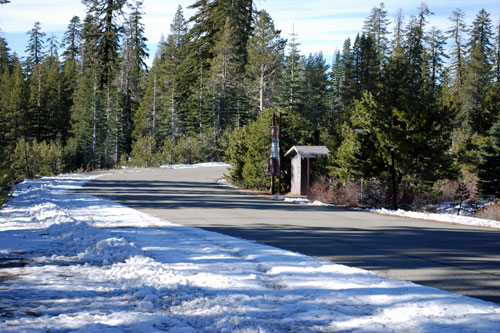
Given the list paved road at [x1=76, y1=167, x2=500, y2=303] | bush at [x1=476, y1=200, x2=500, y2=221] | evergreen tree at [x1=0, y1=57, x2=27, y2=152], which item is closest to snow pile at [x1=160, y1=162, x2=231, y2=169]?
evergreen tree at [x1=0, y1=57, x2=27, y2=152]

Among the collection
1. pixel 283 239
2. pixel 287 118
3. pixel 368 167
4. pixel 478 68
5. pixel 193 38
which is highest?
pixel 193 38

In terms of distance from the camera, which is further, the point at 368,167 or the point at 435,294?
the point at 368,167

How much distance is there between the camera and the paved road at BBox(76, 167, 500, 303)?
7.59 m

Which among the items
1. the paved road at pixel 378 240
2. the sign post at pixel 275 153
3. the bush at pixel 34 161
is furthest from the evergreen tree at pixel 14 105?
the paved road at pixel 378 240

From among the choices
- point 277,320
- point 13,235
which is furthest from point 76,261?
point 277,320

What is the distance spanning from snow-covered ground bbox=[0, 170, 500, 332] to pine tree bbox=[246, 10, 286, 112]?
4367 centimetres

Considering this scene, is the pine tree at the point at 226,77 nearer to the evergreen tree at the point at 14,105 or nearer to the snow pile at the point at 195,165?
the snow pile at the point at 195,165

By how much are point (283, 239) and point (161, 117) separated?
7099 cm

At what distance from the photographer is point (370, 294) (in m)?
6.29

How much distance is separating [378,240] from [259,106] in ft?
161

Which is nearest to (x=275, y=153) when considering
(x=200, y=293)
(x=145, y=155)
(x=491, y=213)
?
(x=491, y=213)

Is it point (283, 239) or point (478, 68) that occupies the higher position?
point (478, 68)

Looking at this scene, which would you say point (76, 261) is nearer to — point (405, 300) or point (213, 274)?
point (213, 274)

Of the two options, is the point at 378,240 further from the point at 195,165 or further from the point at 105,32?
the point at 195,165
